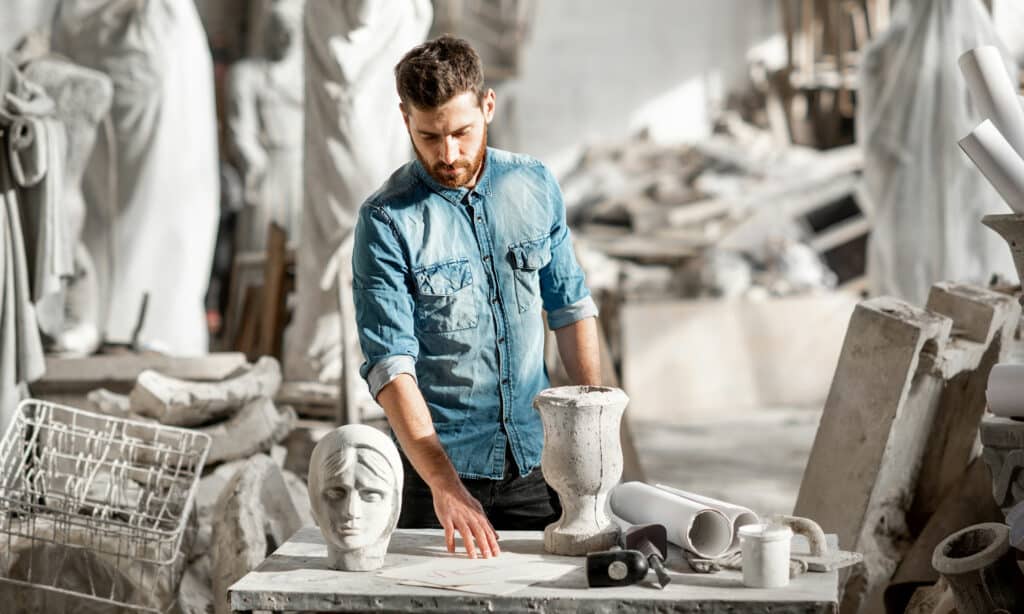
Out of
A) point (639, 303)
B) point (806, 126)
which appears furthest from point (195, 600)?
point (806, 126)

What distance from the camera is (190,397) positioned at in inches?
211

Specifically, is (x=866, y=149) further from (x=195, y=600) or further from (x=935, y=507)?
(x=195, y=600)

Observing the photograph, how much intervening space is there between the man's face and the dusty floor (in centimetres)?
436

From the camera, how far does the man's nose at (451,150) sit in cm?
304

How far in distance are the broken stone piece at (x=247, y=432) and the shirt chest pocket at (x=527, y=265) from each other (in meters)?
2.40

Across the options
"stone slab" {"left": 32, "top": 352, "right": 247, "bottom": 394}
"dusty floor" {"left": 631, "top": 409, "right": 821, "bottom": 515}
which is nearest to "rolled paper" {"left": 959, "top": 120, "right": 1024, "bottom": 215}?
"stone slab" {"left": 32, "top": 352, "right": 247, "bottom": 394}

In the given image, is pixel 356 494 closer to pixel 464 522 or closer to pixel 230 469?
pixel 464 522

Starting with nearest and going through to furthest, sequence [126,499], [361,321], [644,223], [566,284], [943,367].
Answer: [361,321] → [566,284] → [943,367] → [126,499] → [644,223]

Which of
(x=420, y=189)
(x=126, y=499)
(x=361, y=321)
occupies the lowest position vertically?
(x=126, y=499)

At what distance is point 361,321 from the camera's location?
3.12 metres

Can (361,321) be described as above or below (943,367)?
above

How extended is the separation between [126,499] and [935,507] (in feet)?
9.13

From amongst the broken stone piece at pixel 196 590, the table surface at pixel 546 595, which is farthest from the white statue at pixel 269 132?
the table surface at pixel 546 595

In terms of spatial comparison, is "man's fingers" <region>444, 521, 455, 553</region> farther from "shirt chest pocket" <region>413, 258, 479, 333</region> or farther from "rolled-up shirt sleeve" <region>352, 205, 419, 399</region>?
"shirt chest pocket" <region>413, 258, 479, 333</region>
